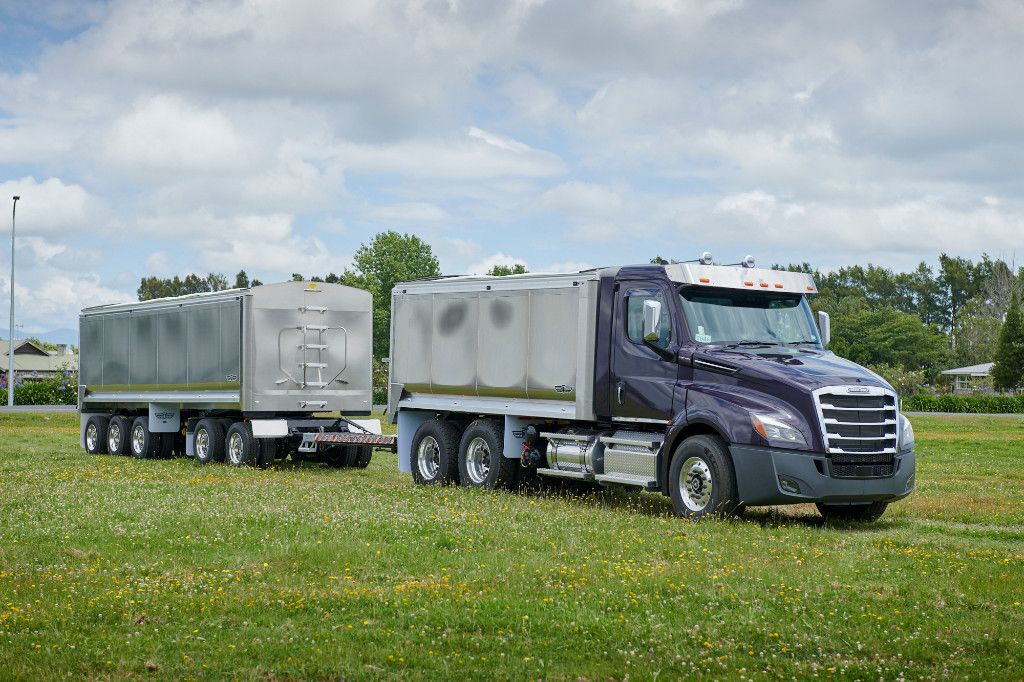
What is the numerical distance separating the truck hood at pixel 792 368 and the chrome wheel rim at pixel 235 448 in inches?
507

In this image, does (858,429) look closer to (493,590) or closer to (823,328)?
(823,328)

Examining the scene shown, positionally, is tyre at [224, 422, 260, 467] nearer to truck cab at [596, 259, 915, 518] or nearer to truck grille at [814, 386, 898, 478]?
truck cab at [596, 259, 915, 518]

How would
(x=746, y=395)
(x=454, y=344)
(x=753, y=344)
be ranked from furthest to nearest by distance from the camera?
(x=454, y=344) → (x=753, y=344) → (x=746, y=395)

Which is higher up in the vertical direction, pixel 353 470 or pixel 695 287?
pixel 695 287

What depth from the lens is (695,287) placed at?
1702 centimetres

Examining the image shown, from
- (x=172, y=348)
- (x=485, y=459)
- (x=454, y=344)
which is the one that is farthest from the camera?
(x=172, y=348)

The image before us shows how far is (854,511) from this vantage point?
1673cm

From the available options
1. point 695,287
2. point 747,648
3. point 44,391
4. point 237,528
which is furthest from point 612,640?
point 44,391

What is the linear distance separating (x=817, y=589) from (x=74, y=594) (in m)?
6.49

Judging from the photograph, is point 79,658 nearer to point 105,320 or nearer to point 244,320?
point 244,320

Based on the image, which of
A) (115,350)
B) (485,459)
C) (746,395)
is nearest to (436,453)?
(485,459)

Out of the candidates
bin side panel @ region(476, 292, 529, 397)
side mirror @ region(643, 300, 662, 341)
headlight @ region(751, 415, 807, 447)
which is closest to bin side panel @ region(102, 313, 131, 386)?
bin side panel @ region(476, 292, 529, 397)

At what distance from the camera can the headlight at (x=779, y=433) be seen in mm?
15117

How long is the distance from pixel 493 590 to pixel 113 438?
23.5 meters
